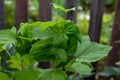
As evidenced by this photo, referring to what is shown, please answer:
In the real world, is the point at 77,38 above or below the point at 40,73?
above

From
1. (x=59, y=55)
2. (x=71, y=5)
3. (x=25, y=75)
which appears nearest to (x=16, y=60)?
(x=25, y=75)

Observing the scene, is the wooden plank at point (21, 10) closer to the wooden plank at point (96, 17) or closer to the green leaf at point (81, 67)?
the wooden plank at point (96, 17)

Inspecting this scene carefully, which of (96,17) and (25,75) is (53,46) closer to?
(25,75)

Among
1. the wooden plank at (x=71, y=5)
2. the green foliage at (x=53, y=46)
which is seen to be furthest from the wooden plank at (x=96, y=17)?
the green foliage at (x=53, y=46)

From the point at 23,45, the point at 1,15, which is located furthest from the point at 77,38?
the point at 1,15

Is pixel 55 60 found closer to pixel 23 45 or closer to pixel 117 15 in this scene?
pixel 23 45

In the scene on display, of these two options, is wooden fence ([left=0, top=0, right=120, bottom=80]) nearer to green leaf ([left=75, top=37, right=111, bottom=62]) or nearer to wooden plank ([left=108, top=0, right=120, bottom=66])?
wooden plank ([left=108, top=0, right=120, bottom=66])
